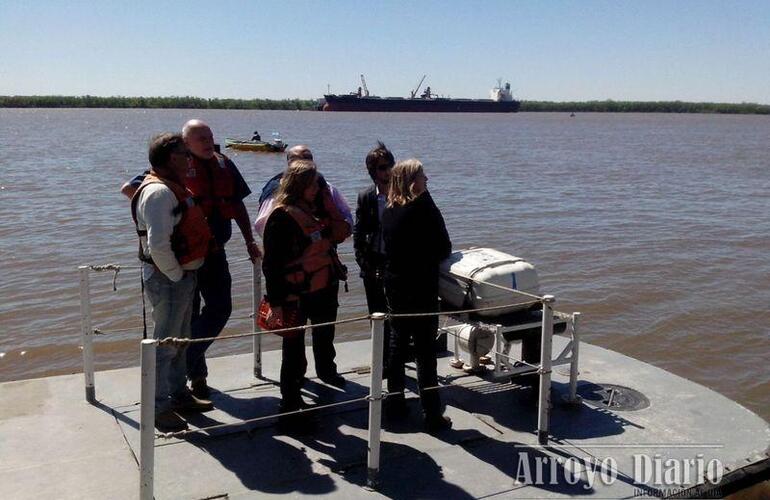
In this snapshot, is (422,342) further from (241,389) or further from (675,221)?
(675,221)

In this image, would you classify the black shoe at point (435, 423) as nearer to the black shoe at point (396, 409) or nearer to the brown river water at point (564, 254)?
the black shoe at point (396, 409)

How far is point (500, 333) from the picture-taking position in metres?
4.57

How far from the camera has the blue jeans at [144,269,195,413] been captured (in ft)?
13.6

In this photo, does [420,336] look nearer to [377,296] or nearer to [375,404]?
[375,404]

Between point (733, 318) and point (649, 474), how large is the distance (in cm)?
706

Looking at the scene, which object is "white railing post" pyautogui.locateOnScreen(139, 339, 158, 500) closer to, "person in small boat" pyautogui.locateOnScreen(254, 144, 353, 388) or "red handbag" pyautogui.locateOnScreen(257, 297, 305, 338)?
"red handbag" pyautogui.locateOnScreen(257, 297, 305, 338)

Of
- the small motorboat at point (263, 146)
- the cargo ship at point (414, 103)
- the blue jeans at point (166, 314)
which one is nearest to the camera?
the blue jeans at point (166, 314)

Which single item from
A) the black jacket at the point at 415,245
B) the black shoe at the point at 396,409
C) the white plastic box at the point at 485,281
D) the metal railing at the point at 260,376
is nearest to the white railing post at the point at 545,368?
the metal railing at the point at 260,376

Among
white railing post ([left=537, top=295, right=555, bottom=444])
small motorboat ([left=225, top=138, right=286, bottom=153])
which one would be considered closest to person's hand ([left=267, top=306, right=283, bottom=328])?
white railing post ([left=537, top=295, right=555, bottom=444])

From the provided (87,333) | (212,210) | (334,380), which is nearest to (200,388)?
(87,333)

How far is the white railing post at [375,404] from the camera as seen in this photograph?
12.0 ft

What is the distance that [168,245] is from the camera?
157 inches

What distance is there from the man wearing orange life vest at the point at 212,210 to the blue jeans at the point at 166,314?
391 mm

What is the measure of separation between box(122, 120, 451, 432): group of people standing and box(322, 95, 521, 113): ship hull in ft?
340
